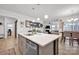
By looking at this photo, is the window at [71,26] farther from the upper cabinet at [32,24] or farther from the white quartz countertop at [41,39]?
the upper cabinet at [32,24]

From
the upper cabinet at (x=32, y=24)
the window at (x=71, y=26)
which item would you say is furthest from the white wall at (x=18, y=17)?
the window at (x=71, y=26)

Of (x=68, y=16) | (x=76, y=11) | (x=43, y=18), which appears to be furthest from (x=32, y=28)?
(x=76, y=11)

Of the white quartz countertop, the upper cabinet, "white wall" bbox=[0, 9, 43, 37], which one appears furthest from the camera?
the upper cabinet

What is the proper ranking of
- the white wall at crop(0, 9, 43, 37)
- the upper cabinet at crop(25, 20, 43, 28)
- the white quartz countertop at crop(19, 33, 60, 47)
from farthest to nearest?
the upper cabinet at crop(25, 20, 43, 28) → the white wall at crop(0, 9, 43, 37) → the white quartz countertop at crop(19, 33, 60, 47)

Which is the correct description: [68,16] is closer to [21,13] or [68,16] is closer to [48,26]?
[48,26]

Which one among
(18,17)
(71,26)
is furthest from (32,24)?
(71,26)

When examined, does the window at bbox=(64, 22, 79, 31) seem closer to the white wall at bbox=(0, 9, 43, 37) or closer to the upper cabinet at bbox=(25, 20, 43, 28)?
the upper cabinet at bbox=(25, 20, 43, 28)

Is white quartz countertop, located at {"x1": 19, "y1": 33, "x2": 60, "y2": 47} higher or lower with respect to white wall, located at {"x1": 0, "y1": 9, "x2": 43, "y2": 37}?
lower

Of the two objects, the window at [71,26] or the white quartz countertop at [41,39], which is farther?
the window at [71,26]

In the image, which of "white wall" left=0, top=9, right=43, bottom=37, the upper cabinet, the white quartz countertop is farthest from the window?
"white wall" left=0, top=9, right=43, bottom=37

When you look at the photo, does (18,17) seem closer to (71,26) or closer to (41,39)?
(41,39)
